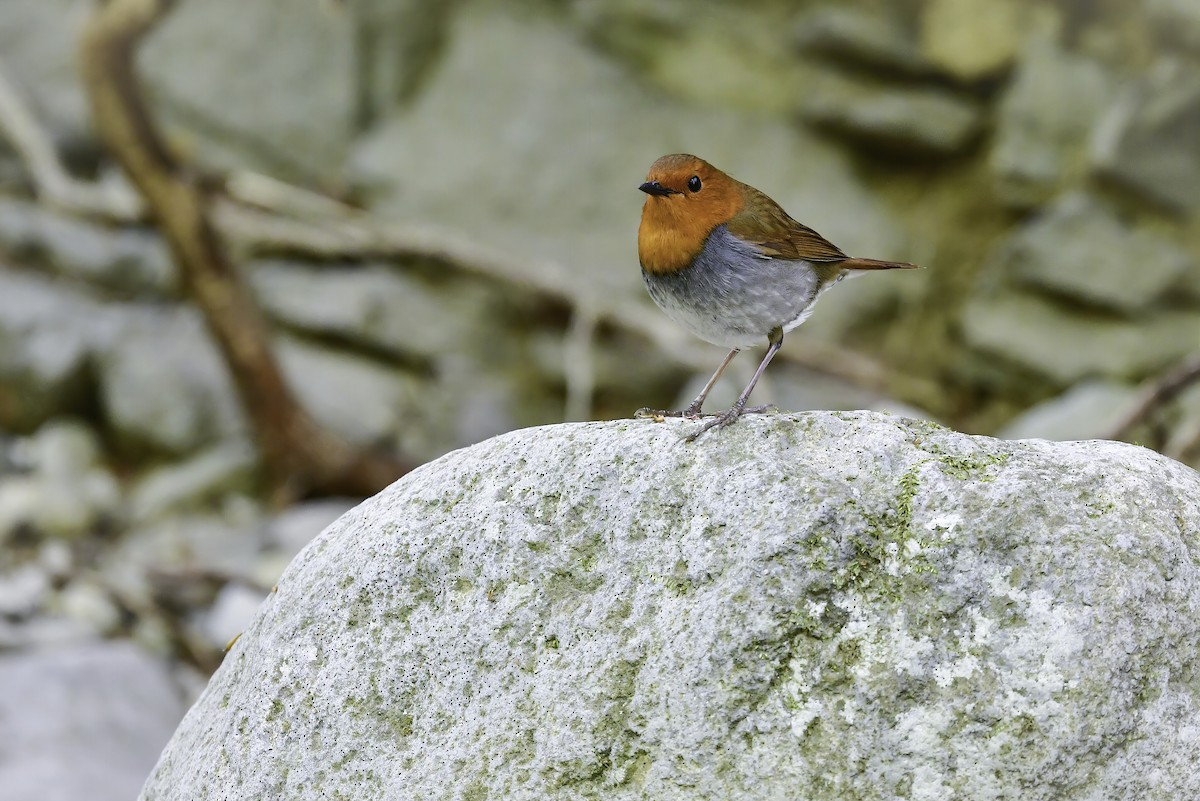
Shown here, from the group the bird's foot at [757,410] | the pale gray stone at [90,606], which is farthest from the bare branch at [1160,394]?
the pale gray stone at [90,606]

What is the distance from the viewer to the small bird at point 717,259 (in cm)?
302

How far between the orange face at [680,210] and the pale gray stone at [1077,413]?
15.6 ft

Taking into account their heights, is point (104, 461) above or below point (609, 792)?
above

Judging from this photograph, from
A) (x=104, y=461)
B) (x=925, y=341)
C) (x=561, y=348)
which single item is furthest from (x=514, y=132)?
(x=104, y=461)

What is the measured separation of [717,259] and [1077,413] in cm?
535

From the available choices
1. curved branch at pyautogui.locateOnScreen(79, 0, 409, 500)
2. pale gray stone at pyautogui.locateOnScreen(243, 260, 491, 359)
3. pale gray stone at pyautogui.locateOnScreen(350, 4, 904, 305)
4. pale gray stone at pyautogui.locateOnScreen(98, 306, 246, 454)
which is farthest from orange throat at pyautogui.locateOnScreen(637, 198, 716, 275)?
pale gray stone at pyautogui.locateOnScreen(98, 306, 246, 454)

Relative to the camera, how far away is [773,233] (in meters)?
3.13

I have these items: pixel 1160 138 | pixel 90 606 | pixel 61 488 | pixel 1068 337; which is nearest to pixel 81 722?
pixel 90 606

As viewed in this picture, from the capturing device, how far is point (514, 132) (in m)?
9.34

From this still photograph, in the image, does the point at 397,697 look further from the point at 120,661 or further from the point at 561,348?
the point at 561,348

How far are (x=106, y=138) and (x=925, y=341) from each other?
248 inches

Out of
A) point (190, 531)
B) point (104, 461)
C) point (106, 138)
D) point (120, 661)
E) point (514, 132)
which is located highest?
point (514, 132)

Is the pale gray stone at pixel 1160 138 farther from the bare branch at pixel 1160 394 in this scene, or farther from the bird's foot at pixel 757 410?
the bird's foot at pixel 757 410

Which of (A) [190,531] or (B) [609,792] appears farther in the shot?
(A) [190,531]
